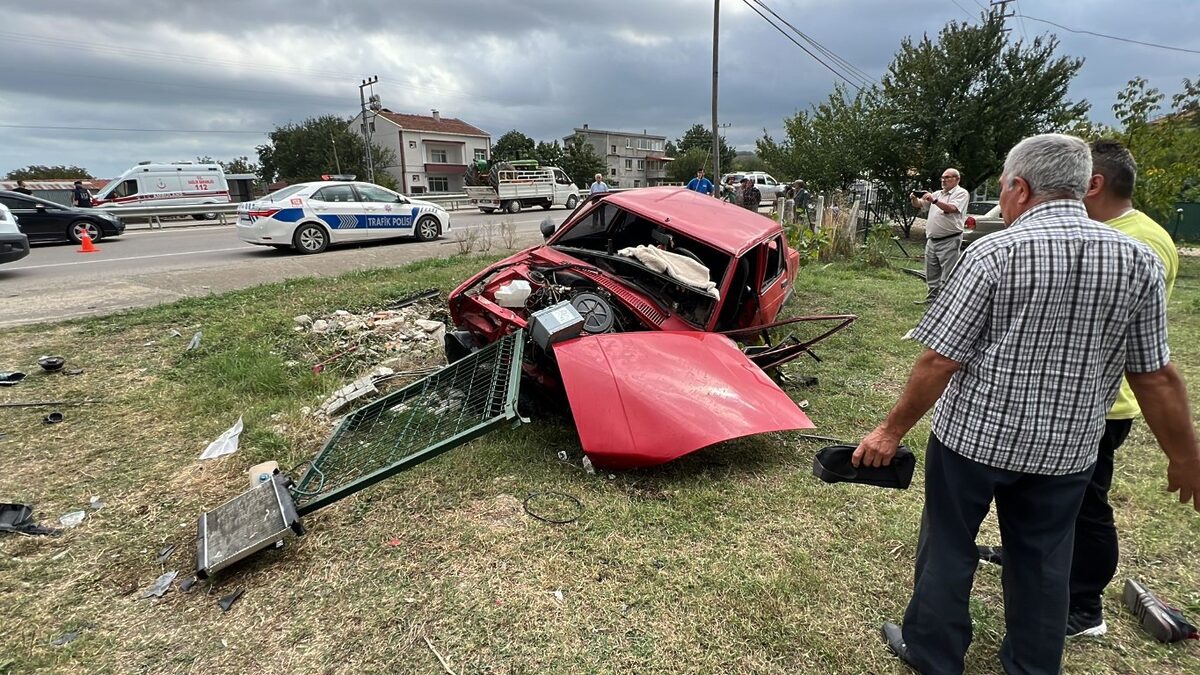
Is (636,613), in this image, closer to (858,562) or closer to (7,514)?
(858,562)

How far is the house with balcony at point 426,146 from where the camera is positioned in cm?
5088

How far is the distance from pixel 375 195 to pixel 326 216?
1368mm

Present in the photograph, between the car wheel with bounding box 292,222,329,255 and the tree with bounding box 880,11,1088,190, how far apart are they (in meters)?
13.9

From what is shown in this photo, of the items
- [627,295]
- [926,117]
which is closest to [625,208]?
[627,295]

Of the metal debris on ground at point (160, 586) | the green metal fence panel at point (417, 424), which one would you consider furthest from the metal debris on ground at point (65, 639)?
the green metal fence panel at point (417, 424)

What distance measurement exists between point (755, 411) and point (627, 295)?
4.58 ft

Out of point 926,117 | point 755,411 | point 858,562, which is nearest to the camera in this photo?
point 858,562

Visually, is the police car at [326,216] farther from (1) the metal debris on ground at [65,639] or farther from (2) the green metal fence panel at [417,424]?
(1) the metal debris on ground at [65,639]

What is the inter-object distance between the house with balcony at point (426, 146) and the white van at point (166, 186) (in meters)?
31.2

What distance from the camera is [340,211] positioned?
1137cm

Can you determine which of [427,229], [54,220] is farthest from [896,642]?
[54,220]

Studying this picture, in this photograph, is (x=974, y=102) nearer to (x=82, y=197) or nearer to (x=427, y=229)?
(x=427, y=229)

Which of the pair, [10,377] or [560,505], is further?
[10,377]

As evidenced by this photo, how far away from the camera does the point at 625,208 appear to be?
4.72 m
